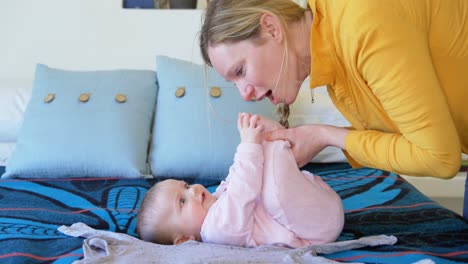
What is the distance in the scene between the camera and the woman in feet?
2.83

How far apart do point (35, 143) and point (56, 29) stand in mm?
809

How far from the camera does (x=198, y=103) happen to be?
77.3 inches

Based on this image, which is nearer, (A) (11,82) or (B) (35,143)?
(B) (35,143)

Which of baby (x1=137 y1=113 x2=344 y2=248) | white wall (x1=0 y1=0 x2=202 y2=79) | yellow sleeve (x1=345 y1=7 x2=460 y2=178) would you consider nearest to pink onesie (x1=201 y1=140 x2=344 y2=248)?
baby (x1=137 y1=113 x2=344 y2=248)

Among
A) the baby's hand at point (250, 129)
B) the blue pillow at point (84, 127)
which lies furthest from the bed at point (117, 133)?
the baby's hand at point (250, 129)

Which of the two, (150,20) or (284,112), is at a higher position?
(150,20)

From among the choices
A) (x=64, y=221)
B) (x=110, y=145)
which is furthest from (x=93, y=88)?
(x=64, y=221)

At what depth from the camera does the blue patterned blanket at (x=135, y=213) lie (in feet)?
3.76

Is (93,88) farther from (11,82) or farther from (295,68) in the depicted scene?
(295,68)

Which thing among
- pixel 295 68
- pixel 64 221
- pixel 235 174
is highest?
pixel 295 68

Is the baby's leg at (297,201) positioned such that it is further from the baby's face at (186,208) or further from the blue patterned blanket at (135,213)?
the baby's face at (186,208)

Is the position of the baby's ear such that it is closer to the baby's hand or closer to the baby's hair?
the baby's hair

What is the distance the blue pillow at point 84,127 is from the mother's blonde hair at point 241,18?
907 millimetres

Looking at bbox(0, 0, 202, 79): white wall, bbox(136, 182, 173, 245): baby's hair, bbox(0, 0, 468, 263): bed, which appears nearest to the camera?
bbox(136, 182, 173, 245): baby's hair
